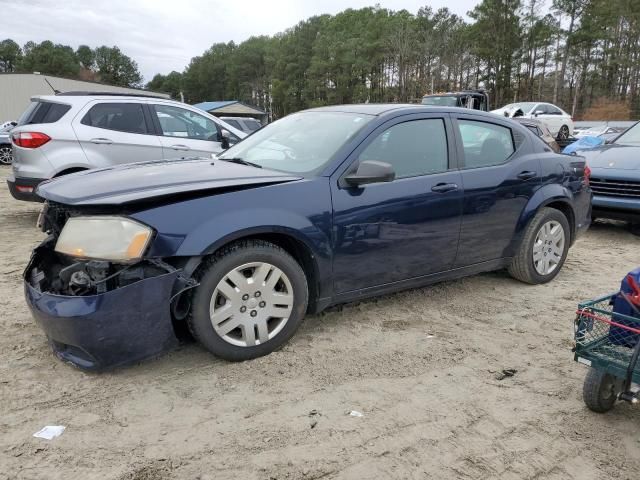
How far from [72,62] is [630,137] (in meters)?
104

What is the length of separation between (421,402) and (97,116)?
18.3ft

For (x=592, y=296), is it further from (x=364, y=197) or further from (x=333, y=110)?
(x=333, y=110)

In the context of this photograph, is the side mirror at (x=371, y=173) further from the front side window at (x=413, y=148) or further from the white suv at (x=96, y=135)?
the white suv at (x=96, y=135)

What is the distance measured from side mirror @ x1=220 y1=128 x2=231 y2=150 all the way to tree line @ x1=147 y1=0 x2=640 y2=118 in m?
45.9

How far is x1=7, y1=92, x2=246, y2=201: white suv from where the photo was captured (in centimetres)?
611

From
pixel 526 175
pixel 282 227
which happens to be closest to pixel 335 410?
pixel 282 227

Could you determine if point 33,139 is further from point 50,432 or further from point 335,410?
point 335,410

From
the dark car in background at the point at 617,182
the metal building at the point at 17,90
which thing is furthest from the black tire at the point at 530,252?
the metal building at the point at 17,90

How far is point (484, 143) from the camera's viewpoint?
4.25 metres

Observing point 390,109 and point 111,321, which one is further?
point 390,109

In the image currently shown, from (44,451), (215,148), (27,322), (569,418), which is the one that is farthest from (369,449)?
(215,148)

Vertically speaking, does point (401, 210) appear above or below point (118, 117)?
below

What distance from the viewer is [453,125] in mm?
4051

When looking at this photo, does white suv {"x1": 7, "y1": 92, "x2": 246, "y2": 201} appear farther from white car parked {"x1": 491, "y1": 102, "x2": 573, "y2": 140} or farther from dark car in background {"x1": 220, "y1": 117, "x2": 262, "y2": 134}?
white car parked {"x1": 491, "y1": 102, "x2": 573, "y2": 140}
